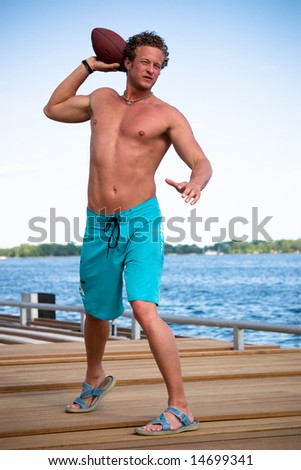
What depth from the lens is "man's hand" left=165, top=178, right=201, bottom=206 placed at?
12.4 feet

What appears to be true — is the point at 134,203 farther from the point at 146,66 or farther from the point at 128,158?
the point at 146,66

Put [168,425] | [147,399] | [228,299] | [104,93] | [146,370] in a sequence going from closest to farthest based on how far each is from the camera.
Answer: [168,425] < [104,93] < [147,399] < [146,370] < [228,299]

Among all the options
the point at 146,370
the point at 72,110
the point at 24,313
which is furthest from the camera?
the point at 24,313

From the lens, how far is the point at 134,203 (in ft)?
14.0

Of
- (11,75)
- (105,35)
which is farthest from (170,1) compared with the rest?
(105,35)

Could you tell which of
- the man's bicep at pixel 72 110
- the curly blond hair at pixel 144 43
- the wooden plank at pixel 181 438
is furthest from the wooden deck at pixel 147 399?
the curly blond hair at pixel 144 43

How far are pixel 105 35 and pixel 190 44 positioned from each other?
194ft

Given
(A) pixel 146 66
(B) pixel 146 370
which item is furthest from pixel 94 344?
(B) pixel 146 370

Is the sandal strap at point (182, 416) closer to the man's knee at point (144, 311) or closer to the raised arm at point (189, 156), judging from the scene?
the man's knee at point (144, 311)

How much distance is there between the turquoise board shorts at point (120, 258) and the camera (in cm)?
415

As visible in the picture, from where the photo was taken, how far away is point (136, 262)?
4168 millimetres

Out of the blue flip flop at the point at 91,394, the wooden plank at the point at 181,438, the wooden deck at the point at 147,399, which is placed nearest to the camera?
the wooden plank at the point at 181,438

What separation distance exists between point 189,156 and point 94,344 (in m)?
1.01

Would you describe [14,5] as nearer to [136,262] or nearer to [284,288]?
[284,288]
